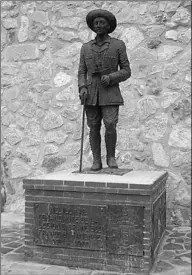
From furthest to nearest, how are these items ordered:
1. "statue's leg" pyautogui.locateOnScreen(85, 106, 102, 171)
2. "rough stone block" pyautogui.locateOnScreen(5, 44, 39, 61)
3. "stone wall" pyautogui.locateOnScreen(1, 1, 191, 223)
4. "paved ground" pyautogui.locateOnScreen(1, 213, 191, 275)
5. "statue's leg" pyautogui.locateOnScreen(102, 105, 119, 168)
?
"rough stone block" pyautogui.locateOnScreen(5, 44, 39, 61) < "stone wall" pyautogui.locateOnScreen(1, 1, 191, 223) < "statue's leg" pyautogui.locateOnScreen(85, 106, 102, 171) < "statue's leg" pyautogui.locateOnScreen(102, 105, 119, 168) < "paved ground" pyautogui.locateOnScreen(1, 213, 191, 275)

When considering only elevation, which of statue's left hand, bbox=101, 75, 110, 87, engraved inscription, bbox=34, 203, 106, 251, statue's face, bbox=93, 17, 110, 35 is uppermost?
statue's face, bbox=93, 17, 110, 35

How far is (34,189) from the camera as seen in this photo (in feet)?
12.5

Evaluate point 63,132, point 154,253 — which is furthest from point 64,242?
point 63,132

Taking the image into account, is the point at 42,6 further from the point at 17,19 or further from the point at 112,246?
the point at 112,246

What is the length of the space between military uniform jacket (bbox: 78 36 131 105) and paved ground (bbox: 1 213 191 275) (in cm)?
157

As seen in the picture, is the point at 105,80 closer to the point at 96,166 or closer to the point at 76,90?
the point at 96,166

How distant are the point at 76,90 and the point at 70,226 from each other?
2.46 metres

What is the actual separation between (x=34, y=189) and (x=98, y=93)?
→ 1.15 m

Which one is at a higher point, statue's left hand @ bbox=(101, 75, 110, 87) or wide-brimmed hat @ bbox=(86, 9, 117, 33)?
wide-brimmed hat @ bbox=(86, 9, 117, 33)

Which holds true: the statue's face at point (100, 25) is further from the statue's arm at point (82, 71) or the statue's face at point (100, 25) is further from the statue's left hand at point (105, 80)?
the statue's left hand at point (105, 80)

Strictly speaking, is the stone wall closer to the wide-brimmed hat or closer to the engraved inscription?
the wide-brimmed hat

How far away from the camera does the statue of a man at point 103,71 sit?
405cm

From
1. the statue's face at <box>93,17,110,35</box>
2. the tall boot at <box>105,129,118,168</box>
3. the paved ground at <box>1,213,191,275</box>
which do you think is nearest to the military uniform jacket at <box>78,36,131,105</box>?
the statue's face at <box>93,17,110,35</box>

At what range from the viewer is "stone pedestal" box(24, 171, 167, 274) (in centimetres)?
353
